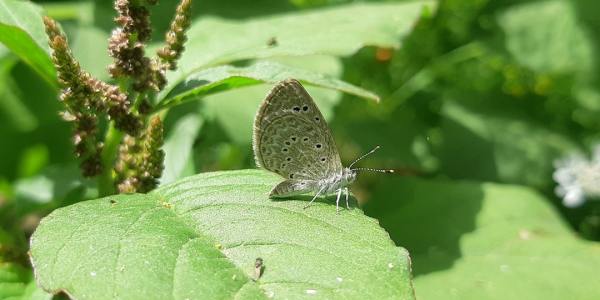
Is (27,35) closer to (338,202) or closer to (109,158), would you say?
(109,158)

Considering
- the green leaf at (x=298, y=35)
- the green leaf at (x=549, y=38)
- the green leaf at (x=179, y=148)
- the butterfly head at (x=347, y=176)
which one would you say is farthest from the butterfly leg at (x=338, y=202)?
the green leaf at (x=549, y=38)

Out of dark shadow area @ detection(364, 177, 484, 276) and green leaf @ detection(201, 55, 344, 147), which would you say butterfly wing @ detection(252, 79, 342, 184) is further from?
green leaf @ detection(201, 55, 344, 147)

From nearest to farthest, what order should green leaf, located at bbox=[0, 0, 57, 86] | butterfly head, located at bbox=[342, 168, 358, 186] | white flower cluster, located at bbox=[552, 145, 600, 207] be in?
1. green leaf, located at bbox=[0, 0, 57, 86]
2. butterfly head, located at bbox=[342, 168, 358, 186]
3. white flower cluster, located at bbox=[552, 145, 600, 207]

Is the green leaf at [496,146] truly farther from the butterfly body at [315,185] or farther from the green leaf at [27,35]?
the green leaf at [27,35]

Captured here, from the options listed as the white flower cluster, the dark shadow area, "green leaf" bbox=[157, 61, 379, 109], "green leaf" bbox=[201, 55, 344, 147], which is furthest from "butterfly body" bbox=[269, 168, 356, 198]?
the white flower cluster

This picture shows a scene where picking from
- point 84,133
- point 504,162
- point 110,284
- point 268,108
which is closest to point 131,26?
point 84,133

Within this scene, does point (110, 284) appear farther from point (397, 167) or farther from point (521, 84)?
point (521, 84)

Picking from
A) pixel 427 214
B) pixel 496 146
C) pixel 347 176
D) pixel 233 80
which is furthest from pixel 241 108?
pixel 496 146
